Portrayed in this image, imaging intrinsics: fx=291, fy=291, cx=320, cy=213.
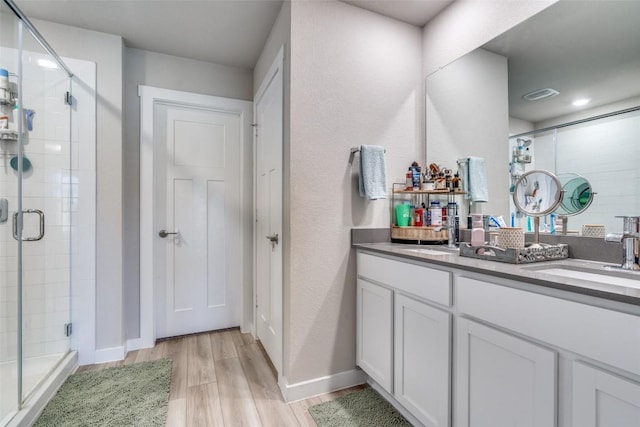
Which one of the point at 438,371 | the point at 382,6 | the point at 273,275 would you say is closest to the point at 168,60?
the point at 382,6

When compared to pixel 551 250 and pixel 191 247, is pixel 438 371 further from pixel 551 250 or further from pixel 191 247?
pixel 191 247

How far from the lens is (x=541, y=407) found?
2.86ft

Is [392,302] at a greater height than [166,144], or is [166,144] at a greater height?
[166,144]

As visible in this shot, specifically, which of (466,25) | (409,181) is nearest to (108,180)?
(409,181)

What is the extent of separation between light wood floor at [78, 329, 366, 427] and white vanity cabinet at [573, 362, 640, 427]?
3.91 feet

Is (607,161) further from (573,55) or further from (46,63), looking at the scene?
(46,63)

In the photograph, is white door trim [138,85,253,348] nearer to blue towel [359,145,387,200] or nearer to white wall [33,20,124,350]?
white wall [33,20,124,350]

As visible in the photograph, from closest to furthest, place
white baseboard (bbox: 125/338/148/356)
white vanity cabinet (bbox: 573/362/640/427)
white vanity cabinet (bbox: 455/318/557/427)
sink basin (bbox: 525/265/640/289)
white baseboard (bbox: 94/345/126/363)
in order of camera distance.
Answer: white vanity cabinet (bbox: 573/362/640/427) → white vanity cabinet (bbox: 455/318/557/427) → sink basin (bbox: 525/265/640/289) → white baseboard (bbox: 94/345/126/363) → white baseboard (bbox: 125/338/148/356)

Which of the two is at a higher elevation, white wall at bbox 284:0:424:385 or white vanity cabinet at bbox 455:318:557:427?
white wall at bbox 284:0:424:385

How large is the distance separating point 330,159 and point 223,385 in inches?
63.2

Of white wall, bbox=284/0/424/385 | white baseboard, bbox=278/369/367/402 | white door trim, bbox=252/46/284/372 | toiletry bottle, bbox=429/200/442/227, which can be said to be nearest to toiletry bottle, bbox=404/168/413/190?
white wall, bbox=284/0/424/385

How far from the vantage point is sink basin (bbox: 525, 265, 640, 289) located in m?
1.00

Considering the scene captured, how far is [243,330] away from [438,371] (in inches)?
76.7

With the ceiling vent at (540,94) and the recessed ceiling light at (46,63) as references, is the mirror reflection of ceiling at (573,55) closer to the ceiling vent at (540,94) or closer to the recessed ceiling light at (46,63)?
the ceiling vent at (540,94)
